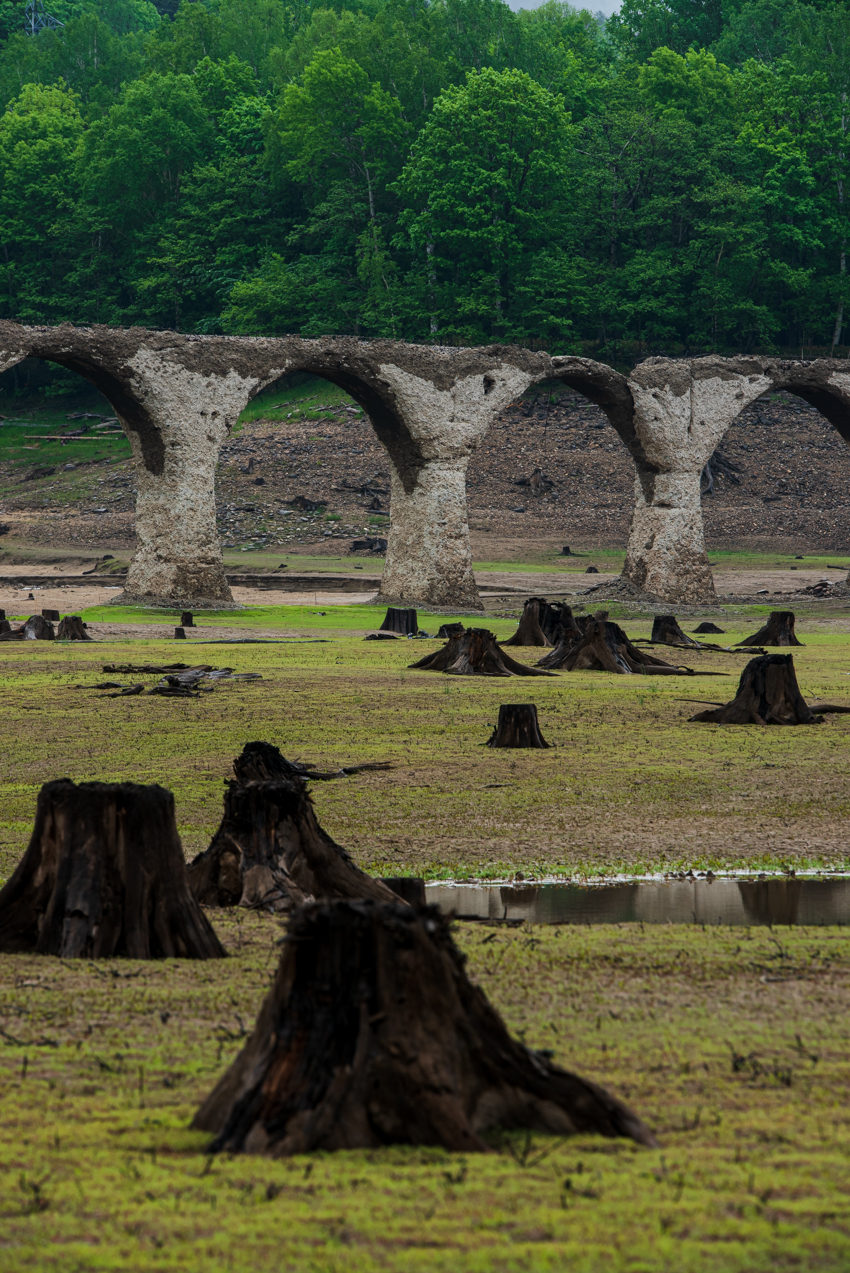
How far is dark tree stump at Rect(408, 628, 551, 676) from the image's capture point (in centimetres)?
1680

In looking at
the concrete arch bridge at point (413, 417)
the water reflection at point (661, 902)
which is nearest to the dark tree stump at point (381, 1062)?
the water reflection at point (661, 902)

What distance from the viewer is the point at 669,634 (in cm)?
2178

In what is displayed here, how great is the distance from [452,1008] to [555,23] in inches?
3316

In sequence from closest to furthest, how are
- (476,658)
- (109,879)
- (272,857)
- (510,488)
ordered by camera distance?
(109,879), (272,857), (476,658), (510,488)

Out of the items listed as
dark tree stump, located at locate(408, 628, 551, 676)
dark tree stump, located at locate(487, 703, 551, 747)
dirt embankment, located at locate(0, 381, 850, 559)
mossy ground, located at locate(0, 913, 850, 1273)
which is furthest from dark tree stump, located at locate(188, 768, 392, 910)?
dirt embankment, located at locate(0, 381, 850, 559)

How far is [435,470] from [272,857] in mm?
24645

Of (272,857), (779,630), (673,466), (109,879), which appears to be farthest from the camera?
(673,466)

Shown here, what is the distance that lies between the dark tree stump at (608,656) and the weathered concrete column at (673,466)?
47.4ft

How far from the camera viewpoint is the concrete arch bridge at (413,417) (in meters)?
27.5

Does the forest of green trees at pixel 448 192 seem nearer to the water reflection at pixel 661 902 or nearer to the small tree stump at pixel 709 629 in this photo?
the small tree stump at pixel 709 629

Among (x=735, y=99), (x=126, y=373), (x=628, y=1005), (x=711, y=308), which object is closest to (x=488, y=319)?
(x=711, y=308)

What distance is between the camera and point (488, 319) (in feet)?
183

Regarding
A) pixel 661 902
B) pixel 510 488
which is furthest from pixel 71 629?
pixel 510 488

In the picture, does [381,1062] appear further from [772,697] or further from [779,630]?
[779,630]
